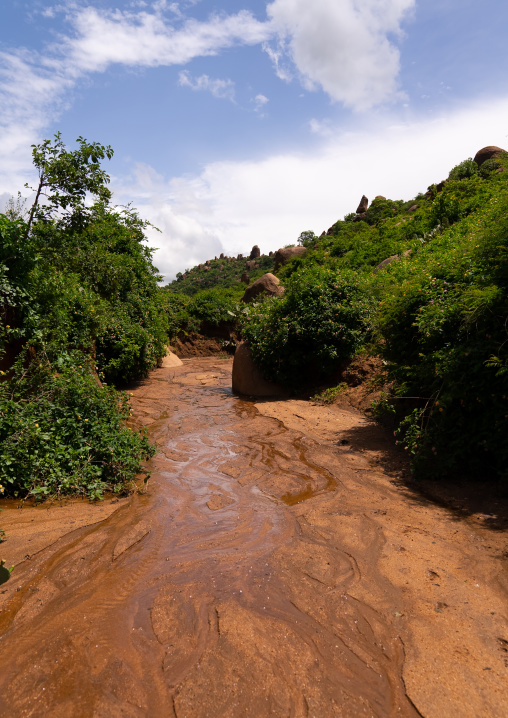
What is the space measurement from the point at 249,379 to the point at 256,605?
878cm

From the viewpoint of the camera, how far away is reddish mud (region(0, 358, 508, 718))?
94.0 inches

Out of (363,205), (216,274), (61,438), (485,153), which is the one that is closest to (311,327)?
(61,438)

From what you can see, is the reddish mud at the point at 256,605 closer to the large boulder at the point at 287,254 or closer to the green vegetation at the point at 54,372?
the green vegetation at the point at 54,372

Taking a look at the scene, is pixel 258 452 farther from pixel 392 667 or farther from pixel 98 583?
pixel 392 667

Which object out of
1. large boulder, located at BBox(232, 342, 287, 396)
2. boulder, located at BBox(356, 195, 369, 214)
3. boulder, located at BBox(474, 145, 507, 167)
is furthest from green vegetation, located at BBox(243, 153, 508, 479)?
boulder, located at BBox(356, 195, 369, 214)

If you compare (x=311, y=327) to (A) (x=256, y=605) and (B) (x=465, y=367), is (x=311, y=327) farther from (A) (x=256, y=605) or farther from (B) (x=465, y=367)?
(A) (x=256, y=605)

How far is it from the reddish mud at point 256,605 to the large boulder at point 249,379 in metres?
5.96

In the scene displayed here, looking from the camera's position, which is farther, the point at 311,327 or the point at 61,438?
the point at 311,327

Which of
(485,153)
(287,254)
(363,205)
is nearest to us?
(485,153)

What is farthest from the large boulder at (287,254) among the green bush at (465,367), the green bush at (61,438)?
the green bush at (61,438)

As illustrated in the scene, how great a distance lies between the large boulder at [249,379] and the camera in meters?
11.6

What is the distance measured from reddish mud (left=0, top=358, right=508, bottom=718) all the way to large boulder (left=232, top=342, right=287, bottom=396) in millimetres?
5956

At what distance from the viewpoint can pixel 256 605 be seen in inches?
123

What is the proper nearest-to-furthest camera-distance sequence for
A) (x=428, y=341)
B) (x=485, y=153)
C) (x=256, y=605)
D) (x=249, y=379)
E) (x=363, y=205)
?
(x=256, y=605)
(x=428, y=341)
(x=249, y=379)
(x=485, y=153)
(x=363, y=205)
